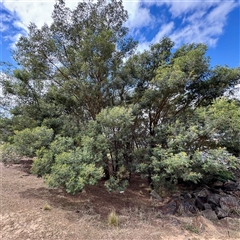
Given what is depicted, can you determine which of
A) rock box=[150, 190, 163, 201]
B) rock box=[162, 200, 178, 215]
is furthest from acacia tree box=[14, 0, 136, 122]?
rock box=[162, 200, 178, 215]

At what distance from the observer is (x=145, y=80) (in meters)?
6.37

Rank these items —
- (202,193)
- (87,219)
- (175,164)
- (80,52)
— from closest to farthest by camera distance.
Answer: (175,164)
(87,219)
(80,52)
(202,193)

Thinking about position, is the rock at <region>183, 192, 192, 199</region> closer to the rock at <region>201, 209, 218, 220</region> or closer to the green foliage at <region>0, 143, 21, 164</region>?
the rock at <region>201, 209, 218, 220</region>

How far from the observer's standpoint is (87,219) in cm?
440

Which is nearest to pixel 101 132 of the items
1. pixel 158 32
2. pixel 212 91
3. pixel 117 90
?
pixel 117 90

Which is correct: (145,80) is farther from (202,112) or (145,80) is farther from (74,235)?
(74,235)

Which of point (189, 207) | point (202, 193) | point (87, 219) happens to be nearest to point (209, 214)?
point (189, 207)

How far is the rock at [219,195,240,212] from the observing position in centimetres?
558

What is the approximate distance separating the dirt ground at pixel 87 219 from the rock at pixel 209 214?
0.74ft

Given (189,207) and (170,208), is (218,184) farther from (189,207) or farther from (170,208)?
(170,208)

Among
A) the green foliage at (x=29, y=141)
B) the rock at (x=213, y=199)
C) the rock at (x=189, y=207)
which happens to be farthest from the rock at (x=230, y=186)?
the green foliage at (x=29, y=141)

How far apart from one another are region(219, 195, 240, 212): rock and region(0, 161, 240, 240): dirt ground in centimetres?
66

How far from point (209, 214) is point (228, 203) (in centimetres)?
122

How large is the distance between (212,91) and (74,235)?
6.28 metres
